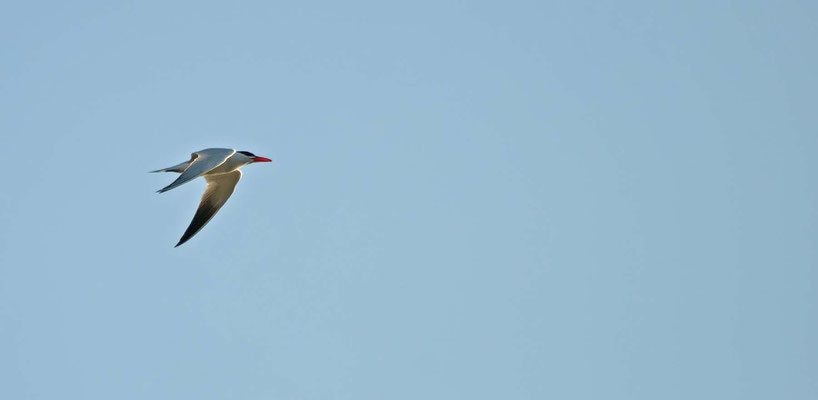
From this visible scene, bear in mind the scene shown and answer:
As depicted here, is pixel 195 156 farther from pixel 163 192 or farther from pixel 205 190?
pixel 163 192

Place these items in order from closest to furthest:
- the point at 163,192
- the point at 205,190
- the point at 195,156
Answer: the point at 163,192
the point at 195,156
the point at 205,190

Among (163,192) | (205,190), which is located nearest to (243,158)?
(205,190)

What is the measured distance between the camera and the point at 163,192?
15.6 meters

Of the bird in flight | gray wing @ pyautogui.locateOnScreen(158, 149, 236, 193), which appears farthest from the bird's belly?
gray wing @ pyautogui.locateOnScreen(158, 149, 236, 193)

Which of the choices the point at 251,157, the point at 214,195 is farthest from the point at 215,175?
A: the point at 251,157

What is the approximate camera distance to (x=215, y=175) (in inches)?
797

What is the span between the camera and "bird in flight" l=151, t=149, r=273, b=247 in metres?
18.8

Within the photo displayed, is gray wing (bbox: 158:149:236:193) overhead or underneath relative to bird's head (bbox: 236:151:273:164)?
underneath

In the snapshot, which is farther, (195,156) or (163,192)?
(195,156)

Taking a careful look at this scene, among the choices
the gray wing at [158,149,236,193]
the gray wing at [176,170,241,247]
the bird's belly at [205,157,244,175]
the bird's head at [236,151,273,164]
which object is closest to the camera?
the gray wing at [158,149,236,193]

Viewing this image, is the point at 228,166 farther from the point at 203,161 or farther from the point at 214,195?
the point at 203,161

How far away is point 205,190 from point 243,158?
3.26 ft

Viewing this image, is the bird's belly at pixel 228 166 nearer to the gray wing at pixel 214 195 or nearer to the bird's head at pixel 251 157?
the bird's head at pixel 251 157

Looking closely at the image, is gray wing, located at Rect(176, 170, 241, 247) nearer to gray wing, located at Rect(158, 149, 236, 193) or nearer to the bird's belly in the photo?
the bird's belly
